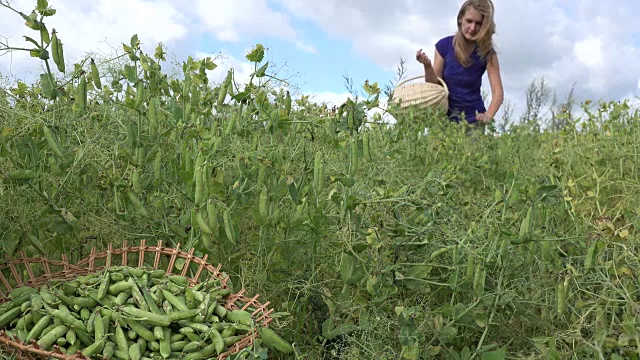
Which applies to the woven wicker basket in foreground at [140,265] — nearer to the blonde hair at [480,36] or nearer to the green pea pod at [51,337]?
the green pea pod at [51,337]

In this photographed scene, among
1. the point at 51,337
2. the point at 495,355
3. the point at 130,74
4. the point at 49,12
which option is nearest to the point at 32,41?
the point at 49,12

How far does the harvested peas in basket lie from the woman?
151 inches

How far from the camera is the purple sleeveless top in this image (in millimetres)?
5379

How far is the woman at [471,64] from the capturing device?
5.32 m

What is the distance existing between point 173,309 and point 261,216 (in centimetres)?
34

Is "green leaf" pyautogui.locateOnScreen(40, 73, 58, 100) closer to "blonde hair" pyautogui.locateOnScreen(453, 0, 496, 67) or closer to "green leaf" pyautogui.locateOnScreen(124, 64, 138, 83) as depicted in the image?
"green leaf" pyautogui.locateOnScreen(124, 64, 138, 83)

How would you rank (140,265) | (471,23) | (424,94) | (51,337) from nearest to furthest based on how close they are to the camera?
(51,337) → (140,265) → (424,94) → (471,23)

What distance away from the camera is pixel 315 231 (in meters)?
1.84

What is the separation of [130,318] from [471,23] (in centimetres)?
428

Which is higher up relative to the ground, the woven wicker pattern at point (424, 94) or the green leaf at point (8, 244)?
the woven wicker pattern at point (424, 94)

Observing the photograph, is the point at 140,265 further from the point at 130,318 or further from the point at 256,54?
the point at 256,54

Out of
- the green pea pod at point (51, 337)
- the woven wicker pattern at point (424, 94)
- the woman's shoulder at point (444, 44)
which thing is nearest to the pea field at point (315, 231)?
the green pea pod at point (51, 337)

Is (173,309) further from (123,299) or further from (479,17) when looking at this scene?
(479,17)

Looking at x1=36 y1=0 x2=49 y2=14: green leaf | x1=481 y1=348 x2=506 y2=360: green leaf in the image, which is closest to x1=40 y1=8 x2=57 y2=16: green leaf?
x1=36 y1=0 x2=49 y2=14: green leaf
